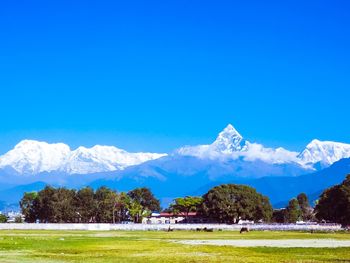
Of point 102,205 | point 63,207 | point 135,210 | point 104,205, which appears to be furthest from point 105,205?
point 63,207

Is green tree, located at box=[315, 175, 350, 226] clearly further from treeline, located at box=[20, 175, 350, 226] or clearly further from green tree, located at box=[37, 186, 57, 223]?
green tree, located at box=[37, 186, 57, 223]

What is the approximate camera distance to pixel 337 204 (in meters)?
136

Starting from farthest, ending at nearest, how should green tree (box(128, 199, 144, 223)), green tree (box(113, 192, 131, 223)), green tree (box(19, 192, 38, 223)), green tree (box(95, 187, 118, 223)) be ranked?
green tree (box(128, 199, 144, 223))
green tree (box(113, 192, 131, 223))
green tree (box(95, 187, 118, 223))
green tree (box(19, 192, 38, 223))

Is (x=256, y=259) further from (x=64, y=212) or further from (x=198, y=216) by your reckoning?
(x=198, y=216)

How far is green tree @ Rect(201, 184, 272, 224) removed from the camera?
170625 mm

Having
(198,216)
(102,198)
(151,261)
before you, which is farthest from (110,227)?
(151,261)

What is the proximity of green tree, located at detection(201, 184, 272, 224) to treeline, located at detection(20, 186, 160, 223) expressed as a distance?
24905mm

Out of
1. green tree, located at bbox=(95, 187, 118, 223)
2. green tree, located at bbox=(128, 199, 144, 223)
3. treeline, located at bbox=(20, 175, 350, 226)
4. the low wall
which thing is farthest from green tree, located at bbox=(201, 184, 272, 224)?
the low wall

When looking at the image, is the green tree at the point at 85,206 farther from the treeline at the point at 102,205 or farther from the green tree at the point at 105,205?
the green tree at the point at 105,205

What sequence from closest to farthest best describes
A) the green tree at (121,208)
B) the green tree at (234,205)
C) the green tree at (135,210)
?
the green tree at (234,205)
the green tree at (121,208)
the green tree at (135,210)

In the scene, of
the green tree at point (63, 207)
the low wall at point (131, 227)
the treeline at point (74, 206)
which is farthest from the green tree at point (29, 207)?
the low wall at point (131, 227)

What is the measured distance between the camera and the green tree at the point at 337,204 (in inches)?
5192

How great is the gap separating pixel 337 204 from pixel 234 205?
39.3 metres

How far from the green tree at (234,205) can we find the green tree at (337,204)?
95.5 feet
